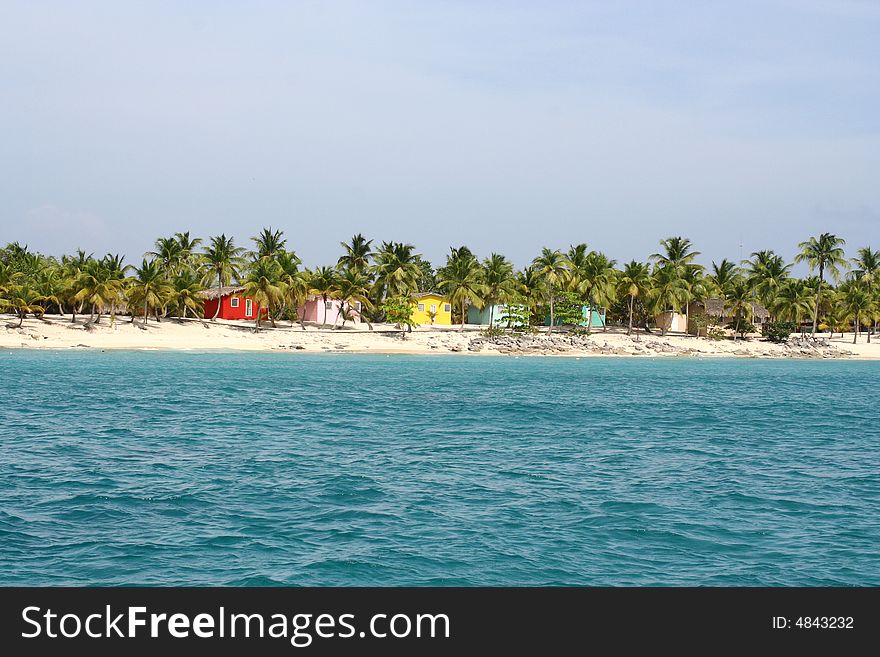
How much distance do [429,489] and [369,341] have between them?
60.7m

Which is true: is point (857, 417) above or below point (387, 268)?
below

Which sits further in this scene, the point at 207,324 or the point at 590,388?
the point at 207,324

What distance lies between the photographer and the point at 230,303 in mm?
88688

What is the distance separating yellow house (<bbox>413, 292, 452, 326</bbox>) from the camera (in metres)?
97.3

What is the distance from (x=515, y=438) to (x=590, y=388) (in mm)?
20516

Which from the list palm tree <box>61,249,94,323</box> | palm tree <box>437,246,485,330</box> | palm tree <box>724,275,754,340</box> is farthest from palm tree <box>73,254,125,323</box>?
palm tree <box>724,275,754,340</box>

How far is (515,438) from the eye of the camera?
2709 cm

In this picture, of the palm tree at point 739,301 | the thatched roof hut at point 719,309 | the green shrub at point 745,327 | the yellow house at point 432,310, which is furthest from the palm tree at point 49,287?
the green shrub at point 745,327

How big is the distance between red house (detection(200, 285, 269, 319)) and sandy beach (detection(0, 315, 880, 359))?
4296 mm

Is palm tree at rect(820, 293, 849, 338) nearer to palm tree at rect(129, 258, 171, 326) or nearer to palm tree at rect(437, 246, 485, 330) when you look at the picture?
palm tree at rect(437, 246, 485, 330)

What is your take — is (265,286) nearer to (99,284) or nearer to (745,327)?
(99,284)
